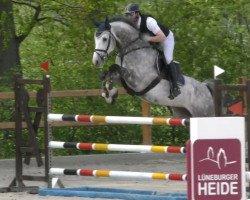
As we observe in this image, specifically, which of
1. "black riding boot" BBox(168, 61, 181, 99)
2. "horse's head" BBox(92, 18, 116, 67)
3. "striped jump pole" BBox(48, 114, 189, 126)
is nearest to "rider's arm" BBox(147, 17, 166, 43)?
"black riding boot" BBox(168, 61, 181, 99)

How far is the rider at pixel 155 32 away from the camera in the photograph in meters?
16.6

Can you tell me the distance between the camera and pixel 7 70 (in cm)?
2266

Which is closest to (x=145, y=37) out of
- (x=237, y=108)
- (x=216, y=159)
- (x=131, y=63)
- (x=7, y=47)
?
(x=131, y=63)

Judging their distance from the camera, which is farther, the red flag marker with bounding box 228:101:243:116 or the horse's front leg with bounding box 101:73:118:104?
the horse's front leg with bounding box 101:73:118:104

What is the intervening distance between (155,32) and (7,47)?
20.1 ft

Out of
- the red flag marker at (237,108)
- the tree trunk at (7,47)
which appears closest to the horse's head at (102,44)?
the red flag marker at (237,108)

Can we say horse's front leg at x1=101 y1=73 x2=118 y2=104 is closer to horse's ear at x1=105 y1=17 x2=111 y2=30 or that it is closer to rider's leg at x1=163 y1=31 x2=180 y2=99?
horse's ear at x1=105 y1=17 x2=111 y2=30

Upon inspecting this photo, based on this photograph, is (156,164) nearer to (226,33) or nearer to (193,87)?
(193,87)

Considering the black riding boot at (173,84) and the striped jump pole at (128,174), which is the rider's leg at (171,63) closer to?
the black riding boot at (173,84)

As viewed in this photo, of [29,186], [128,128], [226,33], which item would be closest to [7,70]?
[128,128]

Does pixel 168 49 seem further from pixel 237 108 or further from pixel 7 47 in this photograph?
pixel 7 47

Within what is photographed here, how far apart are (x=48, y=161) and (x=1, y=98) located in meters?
5.20

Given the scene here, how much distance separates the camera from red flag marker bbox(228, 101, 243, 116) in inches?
476

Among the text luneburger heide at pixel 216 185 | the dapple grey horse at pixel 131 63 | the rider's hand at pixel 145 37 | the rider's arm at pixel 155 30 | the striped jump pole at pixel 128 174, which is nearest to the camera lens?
the text luneburger heide at pixel 216 185
